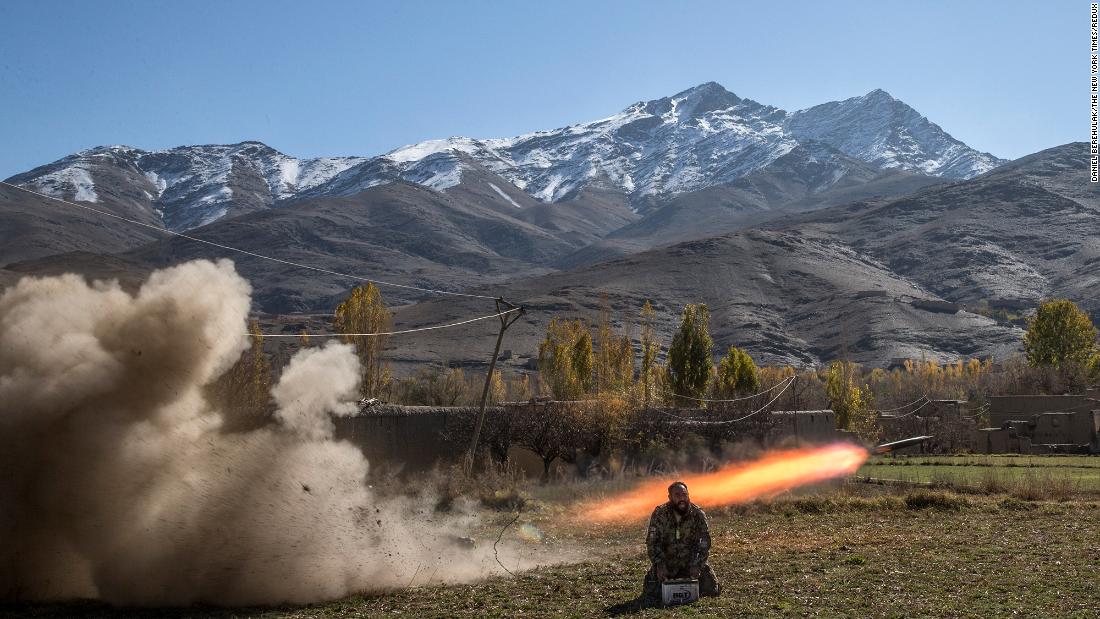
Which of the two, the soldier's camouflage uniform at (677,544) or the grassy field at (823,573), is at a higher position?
the soldier's camouflage uniform at (677,544)

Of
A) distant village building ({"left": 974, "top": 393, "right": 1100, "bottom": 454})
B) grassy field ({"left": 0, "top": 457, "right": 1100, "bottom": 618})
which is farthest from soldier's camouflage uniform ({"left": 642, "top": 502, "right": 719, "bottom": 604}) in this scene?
distant village building ({"left": 974, "top": 393, "right": 1100, "bottom": 454})

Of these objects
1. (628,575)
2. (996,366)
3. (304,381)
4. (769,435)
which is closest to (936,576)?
(628,575)

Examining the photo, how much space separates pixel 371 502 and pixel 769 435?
4068 centimetres

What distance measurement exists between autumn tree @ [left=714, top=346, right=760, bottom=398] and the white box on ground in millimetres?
77764

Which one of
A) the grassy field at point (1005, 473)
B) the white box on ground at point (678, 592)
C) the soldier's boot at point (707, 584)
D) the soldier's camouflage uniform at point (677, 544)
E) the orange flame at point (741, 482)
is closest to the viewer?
the white box on ground at point (678, 592)

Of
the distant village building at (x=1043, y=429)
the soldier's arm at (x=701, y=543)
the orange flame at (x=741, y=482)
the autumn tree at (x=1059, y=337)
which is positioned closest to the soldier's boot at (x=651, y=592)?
the soldier's arm at (x=701, y=543)

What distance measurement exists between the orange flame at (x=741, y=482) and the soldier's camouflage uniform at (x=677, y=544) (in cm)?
1428

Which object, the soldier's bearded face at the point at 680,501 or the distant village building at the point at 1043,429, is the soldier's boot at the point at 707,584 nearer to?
the soldier's bearded face at the point at 680,501

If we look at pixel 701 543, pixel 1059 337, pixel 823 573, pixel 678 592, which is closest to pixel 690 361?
pixel 1059 337

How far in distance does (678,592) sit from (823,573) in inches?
151

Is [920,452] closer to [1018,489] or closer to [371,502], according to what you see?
[1018,489]

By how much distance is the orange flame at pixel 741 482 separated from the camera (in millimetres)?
33719

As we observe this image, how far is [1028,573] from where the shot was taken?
736 inches

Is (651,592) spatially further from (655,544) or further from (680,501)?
(680,501)
